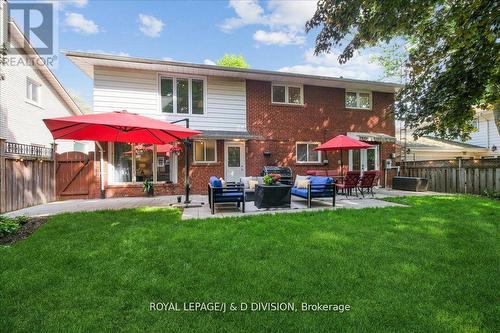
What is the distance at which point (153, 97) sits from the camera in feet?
37.8

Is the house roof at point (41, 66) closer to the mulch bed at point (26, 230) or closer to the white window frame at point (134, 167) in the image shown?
the white window frame at point (134, 167)

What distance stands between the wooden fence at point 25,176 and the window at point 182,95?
16.6 feet

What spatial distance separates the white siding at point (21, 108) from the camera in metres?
10.8

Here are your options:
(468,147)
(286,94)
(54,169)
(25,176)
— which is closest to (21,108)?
(54,169)

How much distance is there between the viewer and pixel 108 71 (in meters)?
10.9

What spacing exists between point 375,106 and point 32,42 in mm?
18454

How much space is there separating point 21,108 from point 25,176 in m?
5.77

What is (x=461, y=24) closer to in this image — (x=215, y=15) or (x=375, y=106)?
(x=375, y=106)

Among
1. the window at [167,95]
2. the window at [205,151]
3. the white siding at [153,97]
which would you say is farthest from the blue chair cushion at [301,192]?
the window at [167,95]

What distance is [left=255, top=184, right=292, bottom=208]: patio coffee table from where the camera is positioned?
8005 mm

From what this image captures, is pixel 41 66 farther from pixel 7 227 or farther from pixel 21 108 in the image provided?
pixel 7 227

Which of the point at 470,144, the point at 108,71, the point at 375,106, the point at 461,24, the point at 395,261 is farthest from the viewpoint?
the point at 470,144

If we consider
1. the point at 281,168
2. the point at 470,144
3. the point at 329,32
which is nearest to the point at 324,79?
the point at 281,168

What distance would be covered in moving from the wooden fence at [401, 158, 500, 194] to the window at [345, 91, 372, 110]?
4.62m
